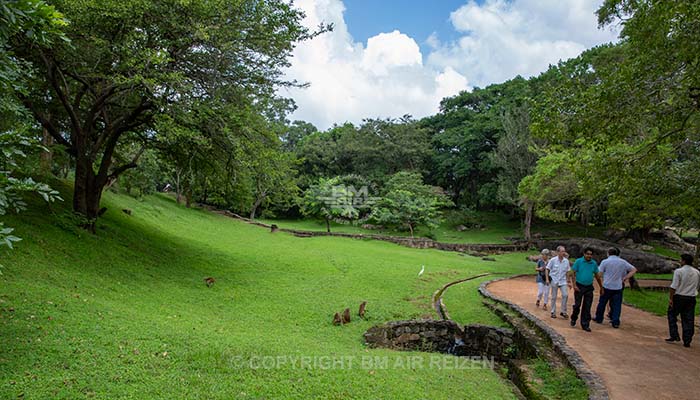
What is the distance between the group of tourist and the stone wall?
157 centimetres

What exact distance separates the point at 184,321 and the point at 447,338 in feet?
18.0

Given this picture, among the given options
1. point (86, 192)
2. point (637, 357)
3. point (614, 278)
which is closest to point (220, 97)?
point (86, 192)

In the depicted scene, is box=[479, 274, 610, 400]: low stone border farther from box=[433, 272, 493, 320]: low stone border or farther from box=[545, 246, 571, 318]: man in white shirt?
box=[433, 272, 493, 320]: low stone border

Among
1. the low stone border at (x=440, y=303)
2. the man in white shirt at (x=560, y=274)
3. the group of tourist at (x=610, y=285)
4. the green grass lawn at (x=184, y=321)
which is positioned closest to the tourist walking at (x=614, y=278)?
the group of tourist at (x=610, y=285)

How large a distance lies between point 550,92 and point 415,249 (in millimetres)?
15856

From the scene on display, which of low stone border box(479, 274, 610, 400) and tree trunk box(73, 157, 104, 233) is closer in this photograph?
low stone border box(479, 274, 610, 400)

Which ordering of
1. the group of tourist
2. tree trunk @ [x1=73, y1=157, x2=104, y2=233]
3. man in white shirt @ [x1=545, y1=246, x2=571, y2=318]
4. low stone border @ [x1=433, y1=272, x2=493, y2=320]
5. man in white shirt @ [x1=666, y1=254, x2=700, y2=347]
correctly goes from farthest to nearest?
1. tree trunk @ [x1=73, y1=157, x2=104, y2=233]
2. low stone border @ [x1=433, y1=272, x2=493, y2=320]
3. man in white shirt @ [x1=545, y1=246, x2=571, y2=318]
4. the group of tourist
5. man in white shirt @ [x1=666, y1=254, x2=700, y2=347]

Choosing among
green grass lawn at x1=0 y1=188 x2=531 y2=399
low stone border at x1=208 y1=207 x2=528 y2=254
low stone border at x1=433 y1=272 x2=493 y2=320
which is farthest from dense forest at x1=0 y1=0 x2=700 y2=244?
low stone border at x1=208 y1=207 x2=528 y2=254

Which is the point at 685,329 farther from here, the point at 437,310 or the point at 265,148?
the point at 265,148

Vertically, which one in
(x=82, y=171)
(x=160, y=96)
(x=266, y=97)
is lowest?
(x=82, y=171)

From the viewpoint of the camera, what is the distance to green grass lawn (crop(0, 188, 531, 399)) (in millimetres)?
4055

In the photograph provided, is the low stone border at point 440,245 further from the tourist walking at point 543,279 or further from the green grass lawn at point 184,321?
the tourist walking at point 543,279

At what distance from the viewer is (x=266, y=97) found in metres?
11.0

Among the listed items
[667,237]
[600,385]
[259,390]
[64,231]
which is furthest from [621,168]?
[667,237]
